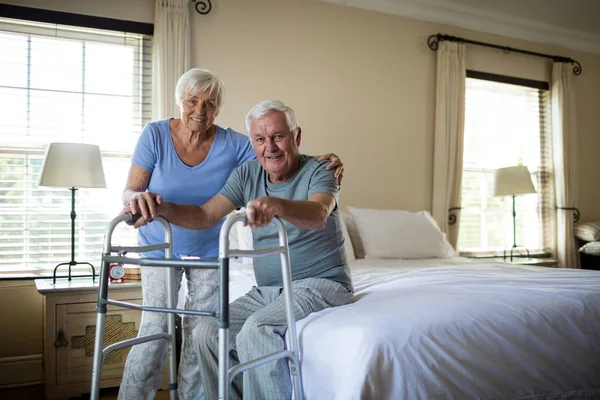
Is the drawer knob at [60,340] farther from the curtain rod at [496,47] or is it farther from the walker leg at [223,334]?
the curtain rod at [496,47]

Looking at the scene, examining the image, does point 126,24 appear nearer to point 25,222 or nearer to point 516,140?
point 25,222

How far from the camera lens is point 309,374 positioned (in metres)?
1.67

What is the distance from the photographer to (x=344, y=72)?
4.60 metres

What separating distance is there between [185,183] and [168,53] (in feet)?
6.42

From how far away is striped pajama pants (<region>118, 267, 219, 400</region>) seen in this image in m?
1.98

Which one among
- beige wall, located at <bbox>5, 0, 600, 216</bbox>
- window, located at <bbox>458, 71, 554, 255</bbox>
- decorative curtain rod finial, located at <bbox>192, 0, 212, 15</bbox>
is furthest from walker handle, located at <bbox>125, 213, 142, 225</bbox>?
window, located at <bbox>458, 71, 554, 255</bbox>

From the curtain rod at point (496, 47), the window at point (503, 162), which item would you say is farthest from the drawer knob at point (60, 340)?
the curtain rod at point (496, 47)

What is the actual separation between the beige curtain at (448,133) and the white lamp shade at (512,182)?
0.33 meters

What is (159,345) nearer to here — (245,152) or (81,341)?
(245,152)

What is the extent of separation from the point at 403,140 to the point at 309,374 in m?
3.48

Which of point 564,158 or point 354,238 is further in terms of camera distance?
A: point 564,158

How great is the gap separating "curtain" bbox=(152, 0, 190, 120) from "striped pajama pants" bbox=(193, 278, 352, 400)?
7.10 ft

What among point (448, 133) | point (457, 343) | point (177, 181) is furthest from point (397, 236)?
point (457, 343)

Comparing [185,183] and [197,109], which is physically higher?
[197,109]
